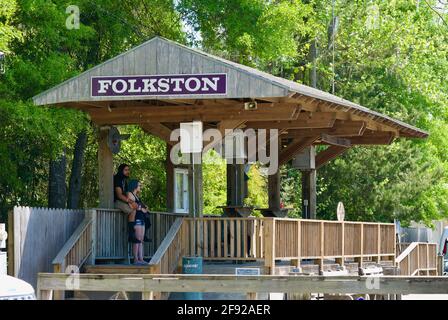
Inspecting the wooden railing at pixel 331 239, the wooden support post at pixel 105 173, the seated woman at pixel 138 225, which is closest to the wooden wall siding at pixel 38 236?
the wooden support post at pixel 105 173

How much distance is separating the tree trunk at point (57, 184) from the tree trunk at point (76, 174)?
0.91 metres

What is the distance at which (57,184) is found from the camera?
3616 centimetres

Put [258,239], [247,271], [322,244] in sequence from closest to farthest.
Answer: [247,271]
[258,239]
[322,244]

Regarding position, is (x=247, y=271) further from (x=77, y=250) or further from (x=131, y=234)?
(x=77, y=250)

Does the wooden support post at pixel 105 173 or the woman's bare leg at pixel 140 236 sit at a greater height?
the wooden support post at pixel 105 173

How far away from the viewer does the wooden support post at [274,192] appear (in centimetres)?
3133

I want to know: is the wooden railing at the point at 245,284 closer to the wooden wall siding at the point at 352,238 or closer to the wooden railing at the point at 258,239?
the wooden railing at the point at 258,239

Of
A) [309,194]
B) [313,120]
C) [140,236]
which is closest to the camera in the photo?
[140,236]

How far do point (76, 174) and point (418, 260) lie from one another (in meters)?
11.2

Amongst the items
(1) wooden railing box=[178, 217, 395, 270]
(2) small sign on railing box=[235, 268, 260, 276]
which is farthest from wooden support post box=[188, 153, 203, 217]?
(2) small sign on railing box=[235, 268, 260, 276]

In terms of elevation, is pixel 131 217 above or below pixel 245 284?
above

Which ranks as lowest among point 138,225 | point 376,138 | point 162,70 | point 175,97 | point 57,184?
point 138,225

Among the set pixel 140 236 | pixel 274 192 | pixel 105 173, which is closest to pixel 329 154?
pixel 274 192
